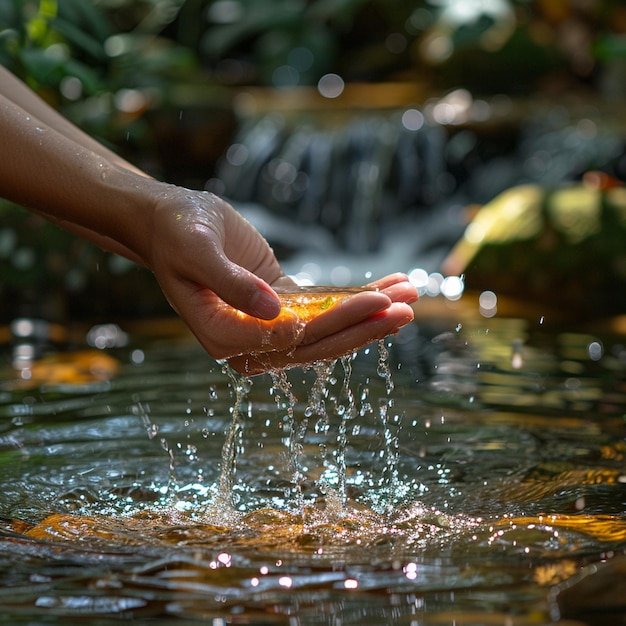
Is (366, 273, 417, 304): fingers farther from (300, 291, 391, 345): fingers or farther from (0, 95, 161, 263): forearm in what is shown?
(0, 95, 161, 263): forearm

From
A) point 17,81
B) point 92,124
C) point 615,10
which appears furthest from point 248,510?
point 615,10

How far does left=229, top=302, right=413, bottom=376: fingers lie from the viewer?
243cm

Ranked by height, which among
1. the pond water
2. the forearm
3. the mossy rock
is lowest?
the pond water

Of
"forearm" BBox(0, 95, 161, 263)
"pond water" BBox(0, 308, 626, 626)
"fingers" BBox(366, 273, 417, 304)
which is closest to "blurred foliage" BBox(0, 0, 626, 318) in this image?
"pond water" BBox(0, 308, 626, 626)

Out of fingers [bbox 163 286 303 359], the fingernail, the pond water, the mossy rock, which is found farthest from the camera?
the mossy rock

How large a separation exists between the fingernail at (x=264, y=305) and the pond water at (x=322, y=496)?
0.52 m

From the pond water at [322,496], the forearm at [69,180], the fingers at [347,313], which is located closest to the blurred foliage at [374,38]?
the pond water at [322,496]

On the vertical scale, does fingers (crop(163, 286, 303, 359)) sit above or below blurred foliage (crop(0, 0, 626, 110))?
below

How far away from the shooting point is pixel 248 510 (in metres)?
2.74

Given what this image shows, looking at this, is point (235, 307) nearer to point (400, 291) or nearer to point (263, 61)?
point (400, 291)

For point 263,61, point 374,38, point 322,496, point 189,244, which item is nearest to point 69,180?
point 189,244

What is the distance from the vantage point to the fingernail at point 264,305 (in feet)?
7.52

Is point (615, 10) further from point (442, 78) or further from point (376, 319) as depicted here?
point (376, 319)

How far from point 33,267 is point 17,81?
387cm
